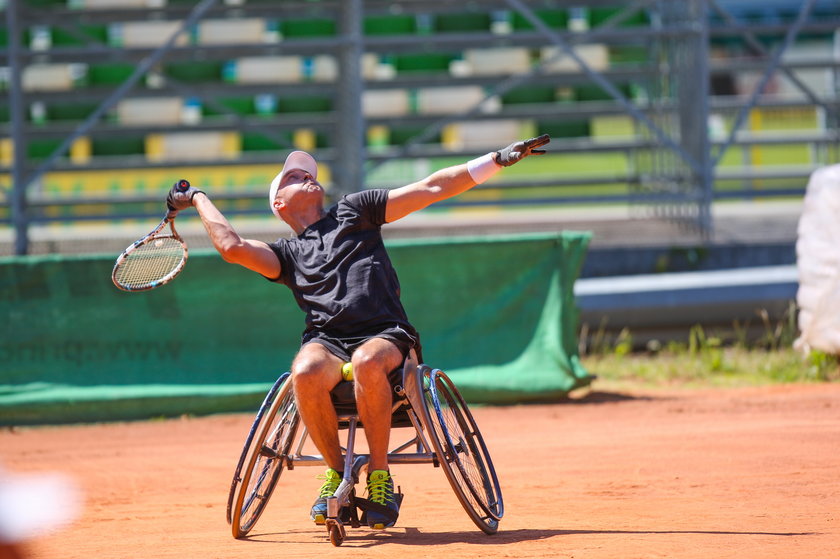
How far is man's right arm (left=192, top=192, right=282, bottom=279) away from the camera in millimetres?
5086

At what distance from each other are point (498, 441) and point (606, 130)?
71.2 ft

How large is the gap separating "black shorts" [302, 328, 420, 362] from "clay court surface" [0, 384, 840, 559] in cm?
78

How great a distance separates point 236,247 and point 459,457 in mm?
1287

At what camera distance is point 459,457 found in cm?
506

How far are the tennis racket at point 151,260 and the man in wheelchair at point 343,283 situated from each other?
31 centimetres

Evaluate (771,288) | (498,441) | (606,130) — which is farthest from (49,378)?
(606,130)

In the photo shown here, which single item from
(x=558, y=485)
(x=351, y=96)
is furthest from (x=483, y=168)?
(x=351, y=96)

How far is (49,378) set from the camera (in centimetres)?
906

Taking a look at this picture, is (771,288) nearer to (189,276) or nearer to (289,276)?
(189,276)

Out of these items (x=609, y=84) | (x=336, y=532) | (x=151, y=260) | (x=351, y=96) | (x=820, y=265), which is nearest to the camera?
(x=336, y=532)

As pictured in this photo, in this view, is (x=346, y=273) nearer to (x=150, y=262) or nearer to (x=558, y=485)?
(x=150, y=262)

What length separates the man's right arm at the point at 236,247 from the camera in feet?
16.7

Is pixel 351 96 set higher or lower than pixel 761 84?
higher

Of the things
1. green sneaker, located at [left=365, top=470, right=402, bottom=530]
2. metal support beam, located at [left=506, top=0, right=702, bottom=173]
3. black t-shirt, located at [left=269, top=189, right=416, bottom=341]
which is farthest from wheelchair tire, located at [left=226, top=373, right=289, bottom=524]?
metal support beam, located at [left=506, top=0, right=702, bottom=173]
